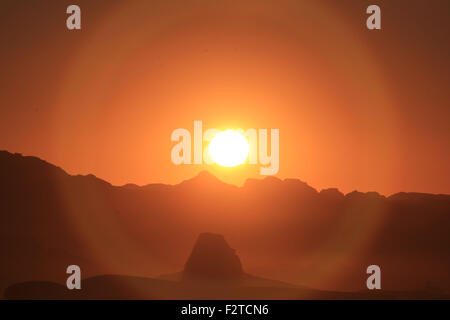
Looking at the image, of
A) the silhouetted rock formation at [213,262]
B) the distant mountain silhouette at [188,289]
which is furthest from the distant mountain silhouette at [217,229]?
the silhouetted rock formation at [213,262]

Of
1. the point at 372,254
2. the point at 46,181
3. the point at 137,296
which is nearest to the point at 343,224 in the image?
the point at 372,254

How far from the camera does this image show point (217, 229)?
147ft

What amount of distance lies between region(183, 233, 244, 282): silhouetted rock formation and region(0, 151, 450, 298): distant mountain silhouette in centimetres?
85

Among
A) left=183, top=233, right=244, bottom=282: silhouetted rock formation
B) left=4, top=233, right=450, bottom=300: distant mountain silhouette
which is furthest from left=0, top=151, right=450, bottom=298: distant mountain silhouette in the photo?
left=183, top=233, right=244, bottom=282: silhouetted rock formation

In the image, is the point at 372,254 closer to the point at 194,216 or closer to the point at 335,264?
the point at 335,264

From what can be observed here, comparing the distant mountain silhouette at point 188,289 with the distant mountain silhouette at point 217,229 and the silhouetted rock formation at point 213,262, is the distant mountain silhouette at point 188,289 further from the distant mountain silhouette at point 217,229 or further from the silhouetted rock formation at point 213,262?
the distant mountain silhouette at point 217,229

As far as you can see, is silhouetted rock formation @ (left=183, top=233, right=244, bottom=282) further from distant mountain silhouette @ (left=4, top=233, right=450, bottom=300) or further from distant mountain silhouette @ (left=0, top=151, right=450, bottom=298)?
distant mountain silhouette @ (left=0, top=151, right=450, bottom=298)

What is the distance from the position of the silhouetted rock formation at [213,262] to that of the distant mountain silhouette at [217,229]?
2.78ft

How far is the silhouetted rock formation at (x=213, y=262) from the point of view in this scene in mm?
36150

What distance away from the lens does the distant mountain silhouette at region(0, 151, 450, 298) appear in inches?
1441

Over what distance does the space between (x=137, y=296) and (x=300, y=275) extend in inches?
481

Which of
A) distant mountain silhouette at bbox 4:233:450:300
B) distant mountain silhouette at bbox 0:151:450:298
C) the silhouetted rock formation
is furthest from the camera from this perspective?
distant mountain silhouette at bbox 0:151:450:298

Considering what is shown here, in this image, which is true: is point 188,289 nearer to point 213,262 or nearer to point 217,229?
point 213,262
